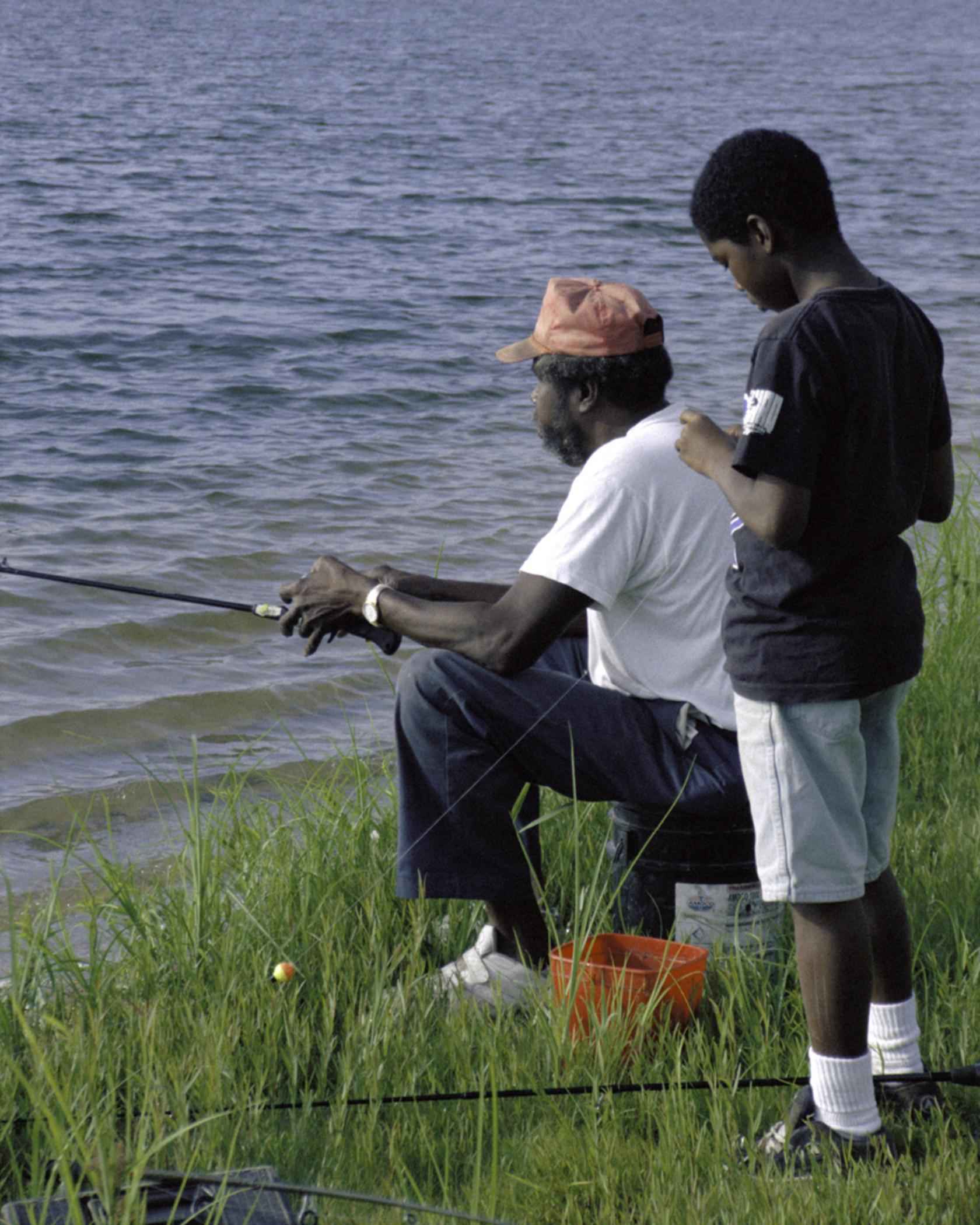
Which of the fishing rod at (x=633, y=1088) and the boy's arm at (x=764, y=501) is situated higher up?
the boy's arm at (x=764, y=501)

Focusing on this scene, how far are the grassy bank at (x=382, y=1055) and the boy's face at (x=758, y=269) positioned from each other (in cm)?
93

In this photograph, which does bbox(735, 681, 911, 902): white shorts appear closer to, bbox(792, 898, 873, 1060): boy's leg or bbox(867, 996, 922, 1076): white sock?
bbox(792, 898, 873, 1060): boy's leg

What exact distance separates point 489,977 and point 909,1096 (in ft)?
2.62

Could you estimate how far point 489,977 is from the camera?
297cm

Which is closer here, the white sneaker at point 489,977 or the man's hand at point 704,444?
the man's hand at point 704,444

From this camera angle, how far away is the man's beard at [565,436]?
10.6 feet

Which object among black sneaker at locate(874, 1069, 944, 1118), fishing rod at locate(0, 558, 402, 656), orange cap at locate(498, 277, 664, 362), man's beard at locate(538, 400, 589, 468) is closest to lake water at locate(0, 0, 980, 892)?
fishing rod at locate(0, 558, 402, 656)

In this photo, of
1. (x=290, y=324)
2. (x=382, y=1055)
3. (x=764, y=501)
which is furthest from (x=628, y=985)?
(x=290, y=324)

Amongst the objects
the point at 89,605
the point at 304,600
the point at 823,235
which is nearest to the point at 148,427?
the point at 89,605

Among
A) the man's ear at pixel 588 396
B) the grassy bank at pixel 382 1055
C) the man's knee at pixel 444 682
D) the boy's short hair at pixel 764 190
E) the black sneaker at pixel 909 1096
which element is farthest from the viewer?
the man's ear at pixel 588 396

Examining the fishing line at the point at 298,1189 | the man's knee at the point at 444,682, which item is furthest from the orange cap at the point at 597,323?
the fishing line at the point at 298,1189

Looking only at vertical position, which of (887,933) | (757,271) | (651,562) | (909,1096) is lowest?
(909,1096)

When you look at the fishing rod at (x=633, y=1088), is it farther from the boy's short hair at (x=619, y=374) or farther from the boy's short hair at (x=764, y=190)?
the boy's short hair at (x=619, y=374)

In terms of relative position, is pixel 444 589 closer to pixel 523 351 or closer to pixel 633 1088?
pixel 523 351
